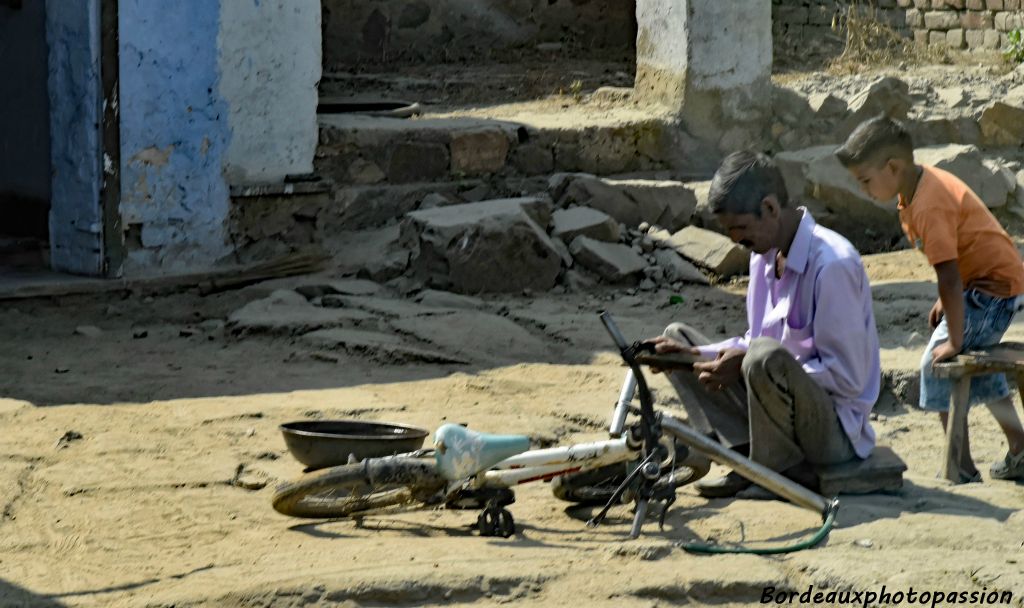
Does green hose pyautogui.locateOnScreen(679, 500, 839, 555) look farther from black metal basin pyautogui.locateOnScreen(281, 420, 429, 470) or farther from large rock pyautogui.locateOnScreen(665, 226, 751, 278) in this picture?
large rock pyautogui.locateOnScreen(665, 226, 751, 278)

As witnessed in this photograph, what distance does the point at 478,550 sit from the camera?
393cm

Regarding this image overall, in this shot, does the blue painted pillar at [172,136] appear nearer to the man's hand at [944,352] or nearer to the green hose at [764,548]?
the man's hand at [944,352]

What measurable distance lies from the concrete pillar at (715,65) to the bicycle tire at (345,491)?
5886 mm

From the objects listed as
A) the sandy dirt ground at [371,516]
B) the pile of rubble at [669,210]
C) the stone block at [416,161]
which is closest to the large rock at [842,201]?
the pile of rubble at [669,210]

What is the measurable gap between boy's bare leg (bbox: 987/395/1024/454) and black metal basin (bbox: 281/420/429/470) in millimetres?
2145

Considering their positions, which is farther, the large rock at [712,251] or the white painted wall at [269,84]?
the large rock at [712,251]

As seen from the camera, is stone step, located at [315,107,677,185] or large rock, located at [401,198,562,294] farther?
stone step, located at [315,107,677,185]

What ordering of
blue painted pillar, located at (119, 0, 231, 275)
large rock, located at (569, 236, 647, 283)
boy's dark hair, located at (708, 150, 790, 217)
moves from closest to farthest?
1. boy's dark hair, located at (708, 150, 790, 217)
2. blue painted pillar, located at (119, 0, 231, 275)
3. large rock, located at (569, 236, 647, 283)

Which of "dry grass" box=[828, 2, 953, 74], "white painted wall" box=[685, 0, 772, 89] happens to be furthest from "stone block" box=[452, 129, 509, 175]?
"dry grass" box=[828, 2, 953, 74]

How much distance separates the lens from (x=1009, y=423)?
5199 mm

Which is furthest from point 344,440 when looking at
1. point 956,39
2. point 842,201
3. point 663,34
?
point 956,39

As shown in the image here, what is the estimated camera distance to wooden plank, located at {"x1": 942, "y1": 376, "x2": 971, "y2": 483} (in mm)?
4965

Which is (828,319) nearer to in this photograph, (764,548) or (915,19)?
(764,548)

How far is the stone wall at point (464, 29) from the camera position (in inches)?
473
